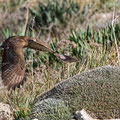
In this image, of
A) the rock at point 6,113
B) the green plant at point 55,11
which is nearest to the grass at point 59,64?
the rock at point 6,113

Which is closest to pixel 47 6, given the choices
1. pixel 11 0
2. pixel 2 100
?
pixel 11 0

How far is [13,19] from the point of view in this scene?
547 inches

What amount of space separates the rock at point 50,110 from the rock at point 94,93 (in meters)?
0.03

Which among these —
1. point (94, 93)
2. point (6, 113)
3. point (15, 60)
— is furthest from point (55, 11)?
point (94, 93)

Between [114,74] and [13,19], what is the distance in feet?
26.9

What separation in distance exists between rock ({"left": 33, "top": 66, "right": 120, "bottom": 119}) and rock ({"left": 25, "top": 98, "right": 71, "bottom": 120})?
0.03m

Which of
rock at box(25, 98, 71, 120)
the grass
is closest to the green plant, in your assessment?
the grass

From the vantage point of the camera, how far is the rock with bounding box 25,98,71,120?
5.75m

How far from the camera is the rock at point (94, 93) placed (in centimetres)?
578

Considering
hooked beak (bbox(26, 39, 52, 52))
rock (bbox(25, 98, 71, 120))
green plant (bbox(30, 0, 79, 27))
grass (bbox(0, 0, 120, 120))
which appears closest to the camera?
rock (bbox(25, 98, 71, 120))

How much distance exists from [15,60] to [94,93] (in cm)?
114

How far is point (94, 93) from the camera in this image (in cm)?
585

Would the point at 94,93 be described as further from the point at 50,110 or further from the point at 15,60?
the point at 15,60

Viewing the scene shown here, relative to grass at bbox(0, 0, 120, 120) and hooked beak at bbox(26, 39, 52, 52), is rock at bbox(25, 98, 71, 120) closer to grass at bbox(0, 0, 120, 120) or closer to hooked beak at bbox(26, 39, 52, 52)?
grass at bbox(0, 0, 120, 120)
